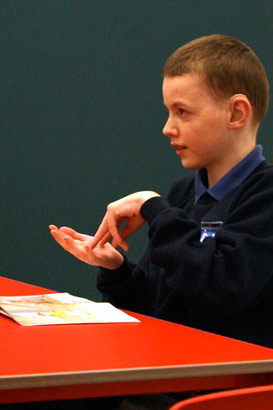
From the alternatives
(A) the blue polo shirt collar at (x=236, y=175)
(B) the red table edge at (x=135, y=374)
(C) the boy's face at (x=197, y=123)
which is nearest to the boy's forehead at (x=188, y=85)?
(C) the boy's face at (x=197, y=123)

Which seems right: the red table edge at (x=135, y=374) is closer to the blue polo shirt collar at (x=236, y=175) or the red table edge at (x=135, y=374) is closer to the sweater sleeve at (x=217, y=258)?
the sweater sleeve at (x=217, y=258)

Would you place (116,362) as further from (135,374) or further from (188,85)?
(188,85)

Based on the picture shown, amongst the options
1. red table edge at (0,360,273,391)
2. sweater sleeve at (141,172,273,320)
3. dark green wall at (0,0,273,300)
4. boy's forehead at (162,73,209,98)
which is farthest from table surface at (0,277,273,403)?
dark green wall at (0,0,273,300)

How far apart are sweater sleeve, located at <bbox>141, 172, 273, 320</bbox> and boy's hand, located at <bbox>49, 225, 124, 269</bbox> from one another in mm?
162

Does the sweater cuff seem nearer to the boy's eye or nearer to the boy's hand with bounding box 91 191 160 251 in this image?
the boy's hand with bounding box 91 191 160 251

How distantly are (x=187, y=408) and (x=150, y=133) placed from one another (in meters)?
2.85

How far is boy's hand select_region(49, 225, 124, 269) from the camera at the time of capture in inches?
61.9

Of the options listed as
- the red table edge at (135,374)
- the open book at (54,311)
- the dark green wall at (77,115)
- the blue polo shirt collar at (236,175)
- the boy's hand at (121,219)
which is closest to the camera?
the red table edge at (135,374)

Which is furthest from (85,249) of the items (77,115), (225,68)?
(77,115)

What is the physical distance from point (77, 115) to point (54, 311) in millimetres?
2149

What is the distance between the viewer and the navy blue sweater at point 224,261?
1.41 m

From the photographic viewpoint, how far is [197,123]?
65.8 inches

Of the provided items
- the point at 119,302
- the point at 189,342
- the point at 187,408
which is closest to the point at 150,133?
the point at 119,302

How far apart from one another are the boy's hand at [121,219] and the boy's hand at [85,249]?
0.02 meters
